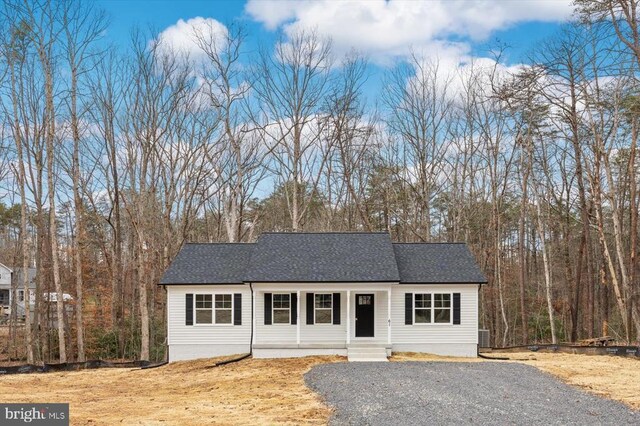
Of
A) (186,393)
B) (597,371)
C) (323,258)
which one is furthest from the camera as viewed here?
(323,258)

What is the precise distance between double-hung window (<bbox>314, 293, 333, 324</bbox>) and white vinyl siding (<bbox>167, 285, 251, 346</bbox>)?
2.30 meters

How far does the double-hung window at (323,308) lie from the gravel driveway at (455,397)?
3.22 metres

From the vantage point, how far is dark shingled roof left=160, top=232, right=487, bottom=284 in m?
19.7

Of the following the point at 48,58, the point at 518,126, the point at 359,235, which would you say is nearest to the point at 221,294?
the point at 359,235

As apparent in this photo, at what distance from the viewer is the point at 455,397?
1235cm

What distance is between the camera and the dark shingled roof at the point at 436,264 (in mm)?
20078

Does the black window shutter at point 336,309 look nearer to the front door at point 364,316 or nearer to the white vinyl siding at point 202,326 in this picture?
the front door at point 364,316

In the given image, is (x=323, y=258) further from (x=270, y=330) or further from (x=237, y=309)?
(x=237, y=309)

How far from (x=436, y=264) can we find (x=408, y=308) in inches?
79.4

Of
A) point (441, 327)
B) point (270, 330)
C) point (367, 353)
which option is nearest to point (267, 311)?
point (270, 330)

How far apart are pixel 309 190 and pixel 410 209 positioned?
23.1ft

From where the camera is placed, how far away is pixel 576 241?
120ft

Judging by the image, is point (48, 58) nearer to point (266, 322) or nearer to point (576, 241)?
point (266, 322)

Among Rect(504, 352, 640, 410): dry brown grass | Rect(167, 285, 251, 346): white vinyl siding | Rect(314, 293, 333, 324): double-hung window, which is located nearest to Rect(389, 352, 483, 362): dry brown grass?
Rect(504, 352, 640, 410): dry brown grass
